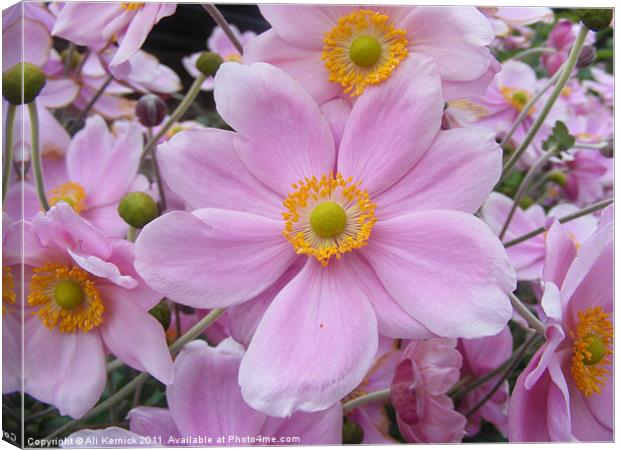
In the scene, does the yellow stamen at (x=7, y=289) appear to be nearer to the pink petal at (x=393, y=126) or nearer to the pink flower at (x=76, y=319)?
the pink flower at (x=76, y=319)

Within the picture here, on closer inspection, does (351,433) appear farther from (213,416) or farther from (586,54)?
(586,54)

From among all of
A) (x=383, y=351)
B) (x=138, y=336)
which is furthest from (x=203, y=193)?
(x=383, y=351)

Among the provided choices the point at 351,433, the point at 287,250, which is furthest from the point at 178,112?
the point at 351,433

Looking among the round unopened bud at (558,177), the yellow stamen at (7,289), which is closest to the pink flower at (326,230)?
the yellow stamen at (7,289)

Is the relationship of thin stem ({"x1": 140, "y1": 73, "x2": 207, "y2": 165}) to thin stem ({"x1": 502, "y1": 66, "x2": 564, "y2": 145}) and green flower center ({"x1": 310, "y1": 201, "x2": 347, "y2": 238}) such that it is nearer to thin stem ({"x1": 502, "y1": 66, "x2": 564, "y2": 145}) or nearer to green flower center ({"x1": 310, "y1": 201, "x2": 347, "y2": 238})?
green flower center ({"x1": 310, "y1": 201, "x2": 347, "y2": 238})

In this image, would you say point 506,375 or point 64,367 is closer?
point 64,367

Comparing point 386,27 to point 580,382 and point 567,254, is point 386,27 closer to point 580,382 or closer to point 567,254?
point 567,254
